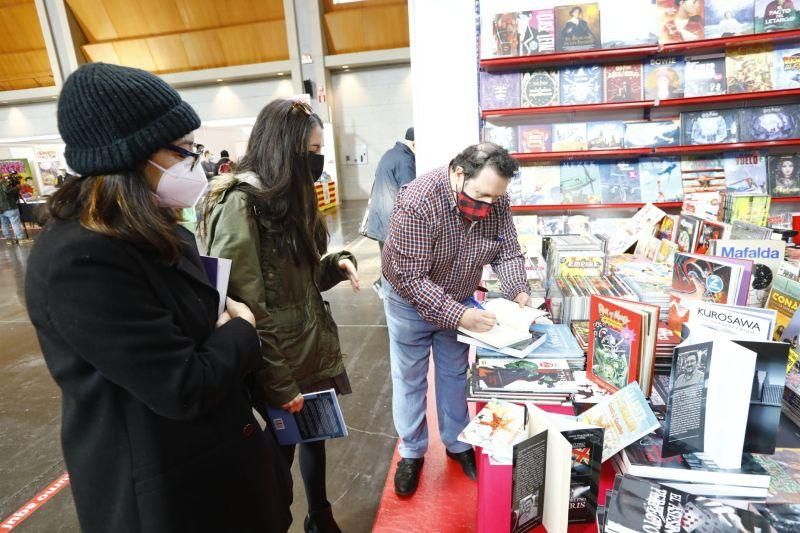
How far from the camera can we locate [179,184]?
3.20ft

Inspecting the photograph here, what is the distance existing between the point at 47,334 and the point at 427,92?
317 cm

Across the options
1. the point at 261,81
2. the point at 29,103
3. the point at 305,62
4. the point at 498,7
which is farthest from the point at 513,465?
the point at 29,103

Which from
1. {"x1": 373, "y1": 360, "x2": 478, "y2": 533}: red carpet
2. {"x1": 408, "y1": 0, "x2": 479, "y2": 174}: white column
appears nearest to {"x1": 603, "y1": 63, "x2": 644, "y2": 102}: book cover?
{"x1": 408, "y1": 0, "x2": 479, "y2": 174}: white column

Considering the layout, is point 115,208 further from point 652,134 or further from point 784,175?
point 784,175

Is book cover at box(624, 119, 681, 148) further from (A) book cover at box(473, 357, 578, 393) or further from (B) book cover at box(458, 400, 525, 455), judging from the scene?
(B) book cover at box(458, 400, 525, 455)

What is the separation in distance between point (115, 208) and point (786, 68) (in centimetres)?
411

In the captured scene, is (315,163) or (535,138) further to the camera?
(535,138)

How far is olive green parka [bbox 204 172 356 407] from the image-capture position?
132 centimetres

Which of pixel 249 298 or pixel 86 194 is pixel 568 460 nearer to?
pixel 249 298

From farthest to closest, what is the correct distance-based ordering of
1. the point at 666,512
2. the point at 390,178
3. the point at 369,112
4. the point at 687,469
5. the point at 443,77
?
the point at 369,112 → the point at 390,178 → the point at 443,77 → the point at 687,469 → the point at 666,512

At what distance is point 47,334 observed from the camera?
83 centimetres

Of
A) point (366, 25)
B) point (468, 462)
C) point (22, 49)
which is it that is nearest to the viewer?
point (468, 462)

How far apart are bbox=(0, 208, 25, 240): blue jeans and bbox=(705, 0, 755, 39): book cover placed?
11.8 metres

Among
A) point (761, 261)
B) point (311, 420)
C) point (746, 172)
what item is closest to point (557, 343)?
point (761, 261)
